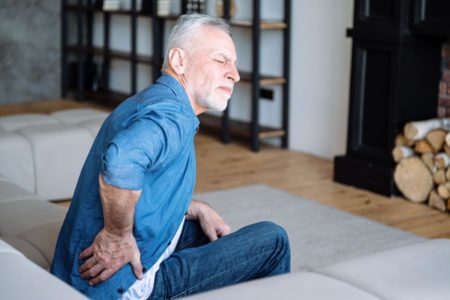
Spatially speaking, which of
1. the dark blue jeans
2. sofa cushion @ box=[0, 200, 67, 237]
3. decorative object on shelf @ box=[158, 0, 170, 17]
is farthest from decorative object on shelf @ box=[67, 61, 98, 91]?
the dark blue jeans

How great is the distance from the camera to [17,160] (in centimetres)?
424

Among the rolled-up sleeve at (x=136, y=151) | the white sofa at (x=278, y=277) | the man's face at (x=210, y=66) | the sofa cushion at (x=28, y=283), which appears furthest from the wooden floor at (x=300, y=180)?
the sofa cushion at (x=28, y=283)

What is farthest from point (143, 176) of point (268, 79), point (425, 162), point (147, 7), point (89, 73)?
point (89, 73)

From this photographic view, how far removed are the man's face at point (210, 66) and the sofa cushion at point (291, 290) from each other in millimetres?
497

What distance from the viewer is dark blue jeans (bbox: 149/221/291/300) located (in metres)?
2.15

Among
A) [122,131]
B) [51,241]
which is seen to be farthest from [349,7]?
[122,131]

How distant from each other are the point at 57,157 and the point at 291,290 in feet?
8.56

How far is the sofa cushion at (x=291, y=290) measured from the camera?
6.40ft

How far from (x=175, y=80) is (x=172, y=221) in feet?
1.22

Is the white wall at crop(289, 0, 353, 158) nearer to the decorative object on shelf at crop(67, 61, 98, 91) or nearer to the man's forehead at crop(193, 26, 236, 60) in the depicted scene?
the decorative object on shelf at crop(67, 61, 98, 91)

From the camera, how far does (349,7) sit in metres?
5.33

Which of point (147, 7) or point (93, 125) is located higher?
point (147, 7)

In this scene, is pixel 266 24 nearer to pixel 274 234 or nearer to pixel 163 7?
pixel 163 7

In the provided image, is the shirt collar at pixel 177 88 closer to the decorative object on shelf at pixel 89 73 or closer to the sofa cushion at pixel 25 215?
the sofa cushion at pixel 25 215
